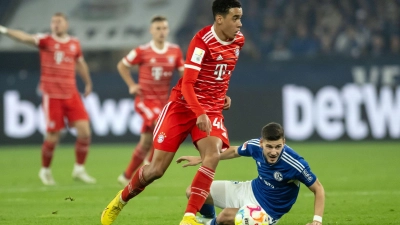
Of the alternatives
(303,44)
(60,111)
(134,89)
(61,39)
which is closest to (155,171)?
(134,89)

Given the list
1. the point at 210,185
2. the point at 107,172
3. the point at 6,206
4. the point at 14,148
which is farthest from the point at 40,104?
the point at 210,185

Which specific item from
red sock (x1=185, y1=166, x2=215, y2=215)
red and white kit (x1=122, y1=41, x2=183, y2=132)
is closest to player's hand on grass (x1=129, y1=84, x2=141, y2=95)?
red and white kit (x1=122, y1=41, x2=183, y2=132)

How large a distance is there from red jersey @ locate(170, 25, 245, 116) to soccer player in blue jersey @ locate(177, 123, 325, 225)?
0.50 m

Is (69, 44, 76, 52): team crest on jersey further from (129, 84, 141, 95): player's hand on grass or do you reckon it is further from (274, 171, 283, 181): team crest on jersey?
(274, 171, 283, 181): team crest on jersey

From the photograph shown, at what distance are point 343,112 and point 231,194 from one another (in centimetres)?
1011

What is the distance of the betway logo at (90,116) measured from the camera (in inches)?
650

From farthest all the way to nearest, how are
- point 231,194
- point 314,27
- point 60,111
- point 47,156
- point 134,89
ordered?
point 314,27 → point 60,111 → point 47,156 → point 134,89 → point 231,194

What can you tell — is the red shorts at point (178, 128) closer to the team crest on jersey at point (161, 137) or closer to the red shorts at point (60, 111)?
the team crest on jersey at point (161, 137)

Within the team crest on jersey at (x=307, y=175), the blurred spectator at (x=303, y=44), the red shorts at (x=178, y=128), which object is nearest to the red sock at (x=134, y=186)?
the red shorts at (x=178, y=128)

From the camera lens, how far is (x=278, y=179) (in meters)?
6.38

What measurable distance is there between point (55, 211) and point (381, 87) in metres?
10.1

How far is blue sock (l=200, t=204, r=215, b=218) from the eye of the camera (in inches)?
273

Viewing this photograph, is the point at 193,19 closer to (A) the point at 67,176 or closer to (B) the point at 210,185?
(A) the point at 67,176

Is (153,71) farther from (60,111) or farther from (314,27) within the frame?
(314,27)
